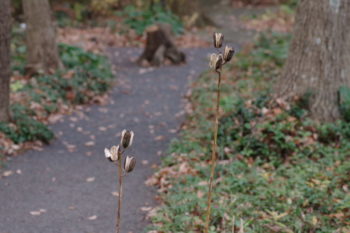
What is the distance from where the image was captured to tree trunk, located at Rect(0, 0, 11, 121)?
6941mm

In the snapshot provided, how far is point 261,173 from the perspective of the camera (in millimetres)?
6191

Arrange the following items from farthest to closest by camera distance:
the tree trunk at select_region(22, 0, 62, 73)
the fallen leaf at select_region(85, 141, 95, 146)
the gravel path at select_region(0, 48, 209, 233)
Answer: the tree trunk at select_region(22, 0, 62, 73), the fallen leaf at select_region(85, 141, 95, 146), the gravel path at select_region(0, 48, 209, 233)

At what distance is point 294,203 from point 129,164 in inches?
132

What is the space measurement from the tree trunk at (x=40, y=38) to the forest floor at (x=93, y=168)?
5.02 feet

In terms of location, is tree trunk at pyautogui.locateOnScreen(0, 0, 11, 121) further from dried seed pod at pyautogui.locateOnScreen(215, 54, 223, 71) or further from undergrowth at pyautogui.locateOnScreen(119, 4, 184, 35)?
undergrowth at pyautogui.locateOnScreen(119, 4, 184, 35)

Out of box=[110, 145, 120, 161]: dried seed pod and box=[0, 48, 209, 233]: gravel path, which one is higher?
box=[110, 145, 120, 161]: dried seed pod

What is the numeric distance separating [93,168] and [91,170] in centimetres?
9

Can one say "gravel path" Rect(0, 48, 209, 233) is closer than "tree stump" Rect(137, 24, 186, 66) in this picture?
Yes

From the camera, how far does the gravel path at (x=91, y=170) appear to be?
527 cm

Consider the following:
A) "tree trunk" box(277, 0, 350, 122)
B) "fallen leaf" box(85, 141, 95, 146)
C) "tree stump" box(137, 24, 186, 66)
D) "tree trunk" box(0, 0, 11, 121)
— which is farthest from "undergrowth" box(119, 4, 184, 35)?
"tree trunk" box(277, 0, 350, 122)

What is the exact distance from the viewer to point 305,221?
481cm

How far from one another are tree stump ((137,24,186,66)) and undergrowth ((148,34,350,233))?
5.14 meters

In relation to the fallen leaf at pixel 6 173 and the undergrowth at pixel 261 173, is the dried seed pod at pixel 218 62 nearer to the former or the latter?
the undergrowth at pixel 261 173

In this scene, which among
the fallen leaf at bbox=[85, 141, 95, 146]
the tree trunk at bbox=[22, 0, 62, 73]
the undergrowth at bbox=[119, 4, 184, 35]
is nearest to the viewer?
the fallen leaf at bbox=[85, 141, 95, 146]
